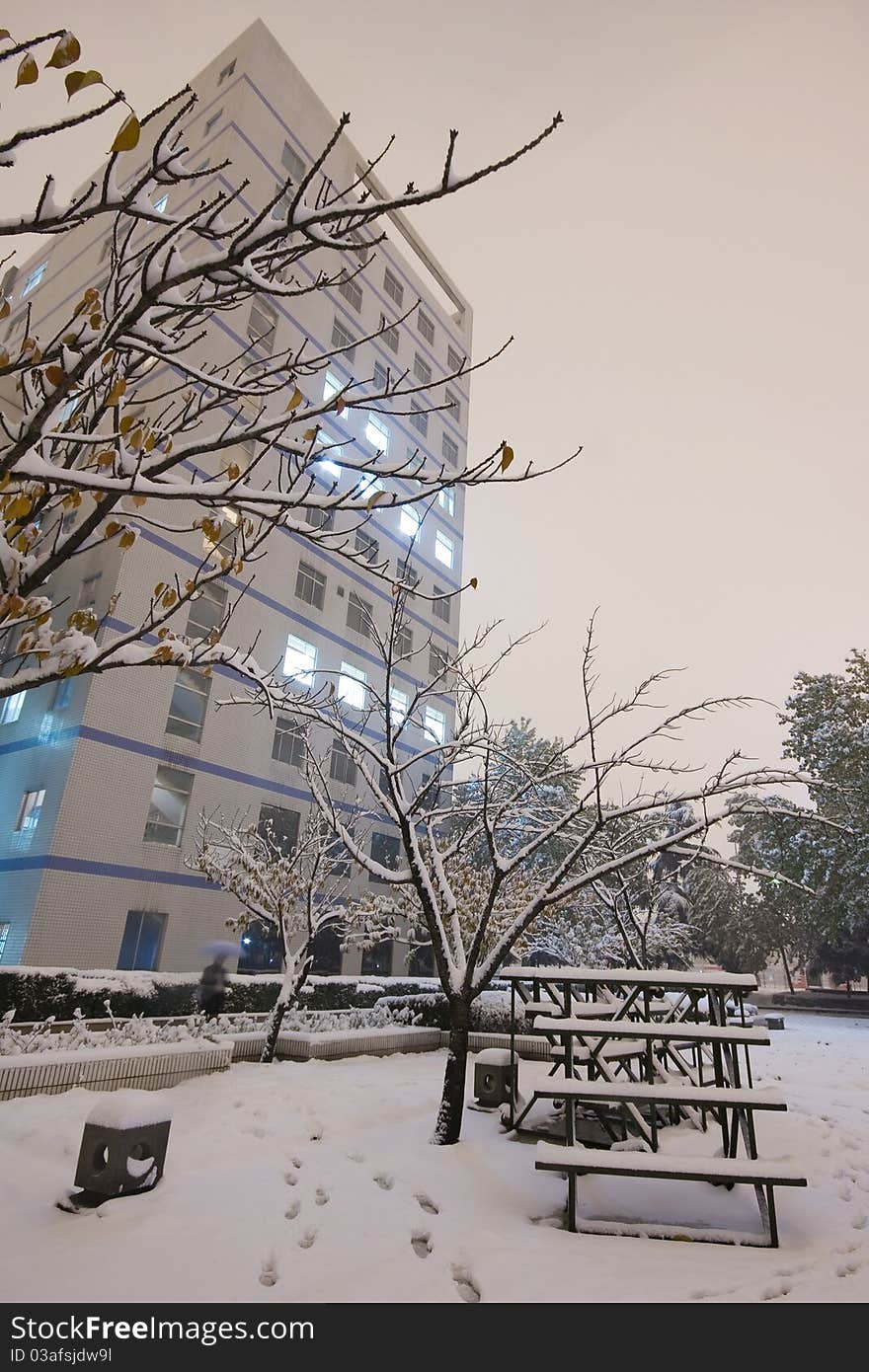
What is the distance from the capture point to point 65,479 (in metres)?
3.15

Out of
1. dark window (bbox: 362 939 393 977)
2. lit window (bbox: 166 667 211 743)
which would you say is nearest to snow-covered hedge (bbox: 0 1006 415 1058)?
lit window (bbox: 166 667 211 743)

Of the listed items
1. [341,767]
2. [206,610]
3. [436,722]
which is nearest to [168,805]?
[206,610]

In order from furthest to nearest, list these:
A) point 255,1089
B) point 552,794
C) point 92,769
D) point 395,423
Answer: point 395,423, point 92,769, point 552,794, point 255,1089

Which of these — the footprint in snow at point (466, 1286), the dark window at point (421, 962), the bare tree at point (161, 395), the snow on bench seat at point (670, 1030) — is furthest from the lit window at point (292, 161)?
the footprint in snow at point (466, 1286)

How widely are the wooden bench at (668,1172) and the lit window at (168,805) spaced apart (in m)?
16.1

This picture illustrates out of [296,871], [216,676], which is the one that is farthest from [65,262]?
[296,871]

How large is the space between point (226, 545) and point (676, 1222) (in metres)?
21.5

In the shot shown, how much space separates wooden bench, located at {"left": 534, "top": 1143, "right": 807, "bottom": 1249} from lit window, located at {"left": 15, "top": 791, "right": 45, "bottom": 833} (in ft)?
53.7

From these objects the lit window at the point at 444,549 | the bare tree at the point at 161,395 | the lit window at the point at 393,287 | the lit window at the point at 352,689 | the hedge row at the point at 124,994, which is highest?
the lit window at the point at 393,287

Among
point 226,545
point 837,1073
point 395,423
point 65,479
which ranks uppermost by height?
point 395,423

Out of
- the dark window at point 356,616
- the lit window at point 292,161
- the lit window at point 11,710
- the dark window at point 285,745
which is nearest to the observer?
the lit window at point 11,710

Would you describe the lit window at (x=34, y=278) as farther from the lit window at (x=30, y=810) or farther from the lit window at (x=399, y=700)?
the lit window at (x=30, y=810)

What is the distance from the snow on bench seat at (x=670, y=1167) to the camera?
4133 mm
